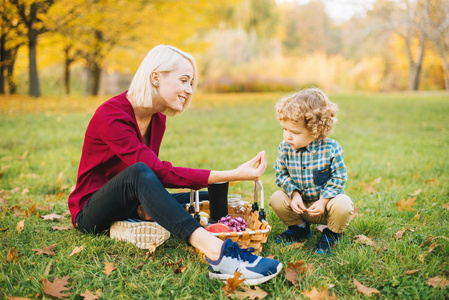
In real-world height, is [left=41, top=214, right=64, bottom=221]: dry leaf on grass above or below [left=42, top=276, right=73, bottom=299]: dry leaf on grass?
below

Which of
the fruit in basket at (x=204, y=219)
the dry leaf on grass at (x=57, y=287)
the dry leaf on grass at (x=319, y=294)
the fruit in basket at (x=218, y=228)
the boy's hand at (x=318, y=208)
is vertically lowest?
the dry leaf on grass at (x=57, y=287)

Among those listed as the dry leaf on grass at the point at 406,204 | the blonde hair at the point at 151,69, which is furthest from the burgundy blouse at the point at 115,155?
the dry leaf on grass at the point at 406,204

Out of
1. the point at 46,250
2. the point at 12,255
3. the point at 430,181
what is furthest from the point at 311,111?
the point at 430,181

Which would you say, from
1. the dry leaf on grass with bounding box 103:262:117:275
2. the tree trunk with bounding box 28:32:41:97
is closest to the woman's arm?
the dry leaf on grass with bounding box 103:262:117:275

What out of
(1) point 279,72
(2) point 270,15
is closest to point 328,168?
(1) point 279,72

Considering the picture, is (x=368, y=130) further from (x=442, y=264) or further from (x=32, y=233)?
(x=32, y=233)

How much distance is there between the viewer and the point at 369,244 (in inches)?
103

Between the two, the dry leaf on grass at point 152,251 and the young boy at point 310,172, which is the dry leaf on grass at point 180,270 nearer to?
the dry leaf on grass at point 152,251

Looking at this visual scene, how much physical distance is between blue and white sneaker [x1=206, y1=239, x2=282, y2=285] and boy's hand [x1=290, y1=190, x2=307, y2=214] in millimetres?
525

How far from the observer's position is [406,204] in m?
3.38

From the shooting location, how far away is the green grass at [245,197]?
212cm

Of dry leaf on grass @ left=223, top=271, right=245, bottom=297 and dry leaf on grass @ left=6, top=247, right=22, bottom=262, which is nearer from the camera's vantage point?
dry leaf on grass @ left=223, top=271, right=245, bottom=297

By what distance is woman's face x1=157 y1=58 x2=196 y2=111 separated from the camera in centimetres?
261

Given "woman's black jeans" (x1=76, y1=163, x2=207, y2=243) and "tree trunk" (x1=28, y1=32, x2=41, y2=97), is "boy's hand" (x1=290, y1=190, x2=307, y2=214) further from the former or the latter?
"tree trunk" (x1=28, y1=32, x2=41, y2=97)
